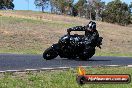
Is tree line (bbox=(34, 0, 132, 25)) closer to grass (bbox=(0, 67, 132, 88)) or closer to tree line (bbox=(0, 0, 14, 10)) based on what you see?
tree line (bbox=(0, 0, 14, 10))

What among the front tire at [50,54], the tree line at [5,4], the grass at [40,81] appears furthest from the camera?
the tree line at [5,4]

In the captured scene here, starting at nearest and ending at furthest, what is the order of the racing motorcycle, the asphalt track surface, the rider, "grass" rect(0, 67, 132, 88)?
"grass" rect(0, 67, 132, 88), the asphalt track surface, the racing motorcycle, the rider

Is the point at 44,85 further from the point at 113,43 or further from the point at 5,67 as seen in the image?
the point at 113,43

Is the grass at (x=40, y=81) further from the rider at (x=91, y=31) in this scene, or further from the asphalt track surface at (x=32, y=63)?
the rider at (x=91, y=31)

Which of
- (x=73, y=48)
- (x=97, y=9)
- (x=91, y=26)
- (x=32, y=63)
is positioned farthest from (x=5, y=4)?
(x=32, y=63)

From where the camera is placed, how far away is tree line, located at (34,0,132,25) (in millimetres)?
122188

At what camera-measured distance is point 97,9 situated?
129 m

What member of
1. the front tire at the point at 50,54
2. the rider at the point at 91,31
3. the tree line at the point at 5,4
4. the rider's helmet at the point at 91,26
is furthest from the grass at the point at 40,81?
the tree line at the point at 5,4

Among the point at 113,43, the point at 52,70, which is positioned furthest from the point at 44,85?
the point at 113,43

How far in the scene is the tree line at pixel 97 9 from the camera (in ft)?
401

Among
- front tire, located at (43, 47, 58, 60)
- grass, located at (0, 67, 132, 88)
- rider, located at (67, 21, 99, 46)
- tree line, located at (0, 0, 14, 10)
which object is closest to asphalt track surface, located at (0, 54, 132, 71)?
front tire, located at (43, 47, 58, 60)

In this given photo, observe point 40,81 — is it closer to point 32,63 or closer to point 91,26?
point 32,63

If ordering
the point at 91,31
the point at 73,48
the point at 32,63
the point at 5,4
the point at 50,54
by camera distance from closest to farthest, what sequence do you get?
the point at 32,63 < the point at 50,54 < the point at 73,48 < the point at 91,31 < the point at 5,4

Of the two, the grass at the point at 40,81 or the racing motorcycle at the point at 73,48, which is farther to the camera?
the racing motorcycle at the point at 73,48
